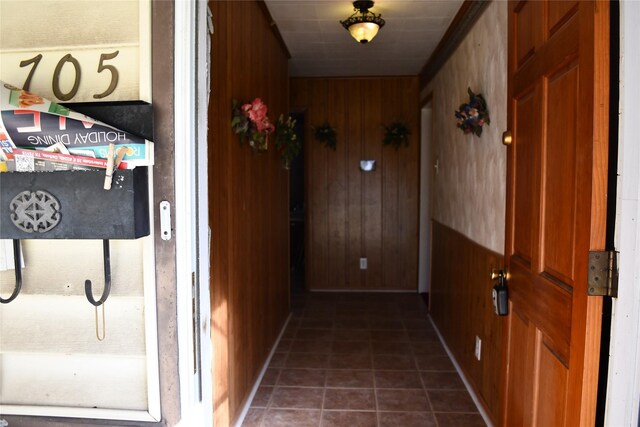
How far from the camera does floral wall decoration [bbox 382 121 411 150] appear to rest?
5.28m

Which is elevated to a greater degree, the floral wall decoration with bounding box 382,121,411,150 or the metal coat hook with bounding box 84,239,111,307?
the floral wall decoration with bounding box 382,121,411,150

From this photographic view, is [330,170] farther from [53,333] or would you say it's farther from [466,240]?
[53,333]

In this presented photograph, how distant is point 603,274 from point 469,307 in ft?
6.73

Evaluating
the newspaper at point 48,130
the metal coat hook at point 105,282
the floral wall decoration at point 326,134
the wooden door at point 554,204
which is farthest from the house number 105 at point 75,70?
the floral wall decoration at point 326,134

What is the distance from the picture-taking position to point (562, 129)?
4.44 ft

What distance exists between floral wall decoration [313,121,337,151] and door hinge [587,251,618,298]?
438 cm

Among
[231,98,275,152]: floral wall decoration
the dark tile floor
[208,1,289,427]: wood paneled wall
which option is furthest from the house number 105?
the dark tile floor

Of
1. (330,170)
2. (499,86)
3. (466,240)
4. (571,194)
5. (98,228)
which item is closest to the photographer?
(98,228)

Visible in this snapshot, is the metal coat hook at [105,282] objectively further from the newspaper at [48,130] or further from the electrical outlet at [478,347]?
the electrical outlet at [478,347]

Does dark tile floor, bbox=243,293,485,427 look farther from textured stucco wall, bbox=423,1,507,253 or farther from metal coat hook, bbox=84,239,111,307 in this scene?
metal coat hook, bbox=84,239,111,307

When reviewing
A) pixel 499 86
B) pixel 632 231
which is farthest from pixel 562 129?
pixel 499 86

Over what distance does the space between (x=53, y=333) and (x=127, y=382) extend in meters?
0.22

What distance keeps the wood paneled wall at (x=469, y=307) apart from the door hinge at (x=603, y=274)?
1171 mm

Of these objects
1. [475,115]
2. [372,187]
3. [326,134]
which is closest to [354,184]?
[372,187]
